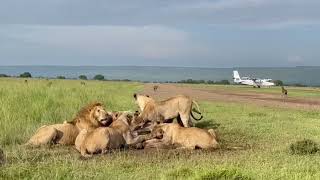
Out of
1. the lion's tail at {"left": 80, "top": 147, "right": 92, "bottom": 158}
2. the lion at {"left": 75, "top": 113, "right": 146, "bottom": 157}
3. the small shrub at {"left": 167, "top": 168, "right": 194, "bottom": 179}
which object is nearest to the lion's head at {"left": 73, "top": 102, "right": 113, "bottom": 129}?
the lion at {"left": 75, "top": 113, "right": 146, "bottom": 157}

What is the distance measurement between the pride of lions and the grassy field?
0.29 meters

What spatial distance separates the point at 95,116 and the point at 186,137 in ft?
7.17

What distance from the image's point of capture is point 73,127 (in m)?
13.2

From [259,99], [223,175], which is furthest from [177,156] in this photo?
[259,99]

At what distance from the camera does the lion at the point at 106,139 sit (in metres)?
11.4

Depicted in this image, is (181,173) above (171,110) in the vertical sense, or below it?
below

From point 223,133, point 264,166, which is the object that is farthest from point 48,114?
point 264,166

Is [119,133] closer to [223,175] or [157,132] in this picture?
[157,132]

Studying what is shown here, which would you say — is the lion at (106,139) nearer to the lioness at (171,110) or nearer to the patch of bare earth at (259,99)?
the lioness at (171,110)

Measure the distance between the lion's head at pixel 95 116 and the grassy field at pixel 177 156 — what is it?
0.90 meters

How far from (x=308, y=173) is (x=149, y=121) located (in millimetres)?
6049

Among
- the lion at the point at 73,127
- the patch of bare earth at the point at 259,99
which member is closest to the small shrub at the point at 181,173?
the lion at the point at 73,127

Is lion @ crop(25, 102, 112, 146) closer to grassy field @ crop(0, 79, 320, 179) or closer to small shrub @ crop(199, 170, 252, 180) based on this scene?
grassy field @ crop(0, 79, 320, 179)

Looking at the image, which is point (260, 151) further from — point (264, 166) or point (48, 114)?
point (48, 114)
